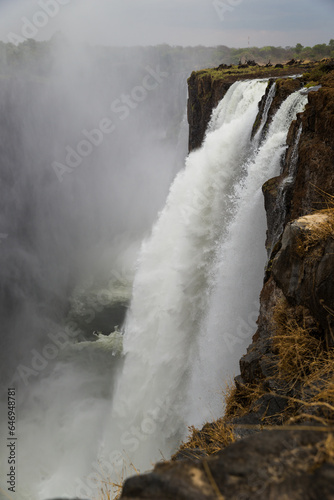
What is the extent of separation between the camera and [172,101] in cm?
4156

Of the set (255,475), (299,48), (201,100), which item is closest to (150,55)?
(299,48)

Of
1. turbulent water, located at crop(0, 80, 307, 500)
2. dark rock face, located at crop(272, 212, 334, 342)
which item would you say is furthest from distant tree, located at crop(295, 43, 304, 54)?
dark rock face, located at crop(272, 212, 334, 342)

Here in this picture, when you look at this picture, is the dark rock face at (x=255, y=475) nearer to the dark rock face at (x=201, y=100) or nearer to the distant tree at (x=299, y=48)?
the dark rock face at (x=201, y=100)

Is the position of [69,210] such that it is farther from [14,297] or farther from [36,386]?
[36,386]

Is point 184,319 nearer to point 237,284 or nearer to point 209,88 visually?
point 237,284

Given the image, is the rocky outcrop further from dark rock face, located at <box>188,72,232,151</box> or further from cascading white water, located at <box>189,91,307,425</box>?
cascading white water, located at <box>189,91,307,425</box>

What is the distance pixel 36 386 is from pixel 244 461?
14.4 m

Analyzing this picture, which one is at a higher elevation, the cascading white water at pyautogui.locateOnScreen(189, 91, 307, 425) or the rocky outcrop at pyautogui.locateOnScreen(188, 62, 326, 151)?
the rocky outcrop at pyautogui.locateOnScreen(188, 62, 326, 151)

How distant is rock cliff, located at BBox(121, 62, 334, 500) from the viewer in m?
1.47

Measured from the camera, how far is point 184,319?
7.68 metres

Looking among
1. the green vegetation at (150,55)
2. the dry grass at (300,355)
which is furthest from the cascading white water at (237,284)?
the green vegetation at (150,55)

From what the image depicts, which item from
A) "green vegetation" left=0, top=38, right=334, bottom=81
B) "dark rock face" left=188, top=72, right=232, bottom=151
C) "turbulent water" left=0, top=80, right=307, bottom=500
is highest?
"green vegetation" left=0, top=38, right=334, bottom=81

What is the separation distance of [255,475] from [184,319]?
6240 mm

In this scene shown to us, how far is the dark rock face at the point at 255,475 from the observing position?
4.55ft
